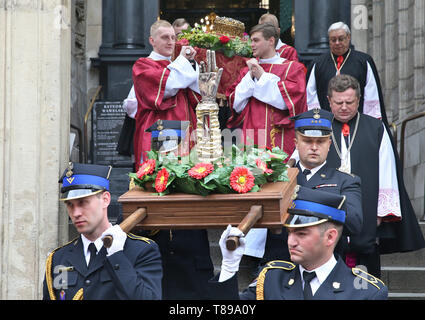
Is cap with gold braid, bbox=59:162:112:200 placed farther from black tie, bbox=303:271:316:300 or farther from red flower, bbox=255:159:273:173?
black tie, bbox=303:271:316:300

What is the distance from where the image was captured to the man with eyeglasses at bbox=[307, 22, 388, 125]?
806 centimetres

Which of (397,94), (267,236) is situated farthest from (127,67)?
(267,236)

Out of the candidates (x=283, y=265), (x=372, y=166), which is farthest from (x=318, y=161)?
(x=283, y=265)

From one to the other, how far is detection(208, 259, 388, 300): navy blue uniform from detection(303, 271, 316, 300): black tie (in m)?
0.02

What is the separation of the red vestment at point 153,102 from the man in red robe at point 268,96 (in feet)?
1.51

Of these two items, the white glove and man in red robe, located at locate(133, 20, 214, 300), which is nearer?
the white glove

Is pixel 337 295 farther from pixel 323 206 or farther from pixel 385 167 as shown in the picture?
pixel 385 167

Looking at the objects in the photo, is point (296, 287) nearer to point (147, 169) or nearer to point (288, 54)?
point (147, 169)

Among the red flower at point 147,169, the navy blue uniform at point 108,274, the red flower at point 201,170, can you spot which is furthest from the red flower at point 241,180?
the navy blue uniform at point 108,274

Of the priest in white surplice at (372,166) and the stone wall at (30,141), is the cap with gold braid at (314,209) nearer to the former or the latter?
the priest in white surplice at (372,166)

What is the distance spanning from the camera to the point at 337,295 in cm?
392

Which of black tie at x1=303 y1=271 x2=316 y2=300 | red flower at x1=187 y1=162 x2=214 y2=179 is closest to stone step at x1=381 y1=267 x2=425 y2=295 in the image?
red flower at x1=187 y1=162 x2=214 y2=179

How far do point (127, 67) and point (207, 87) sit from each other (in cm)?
636

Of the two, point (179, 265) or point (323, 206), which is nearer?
point (323, 206)
